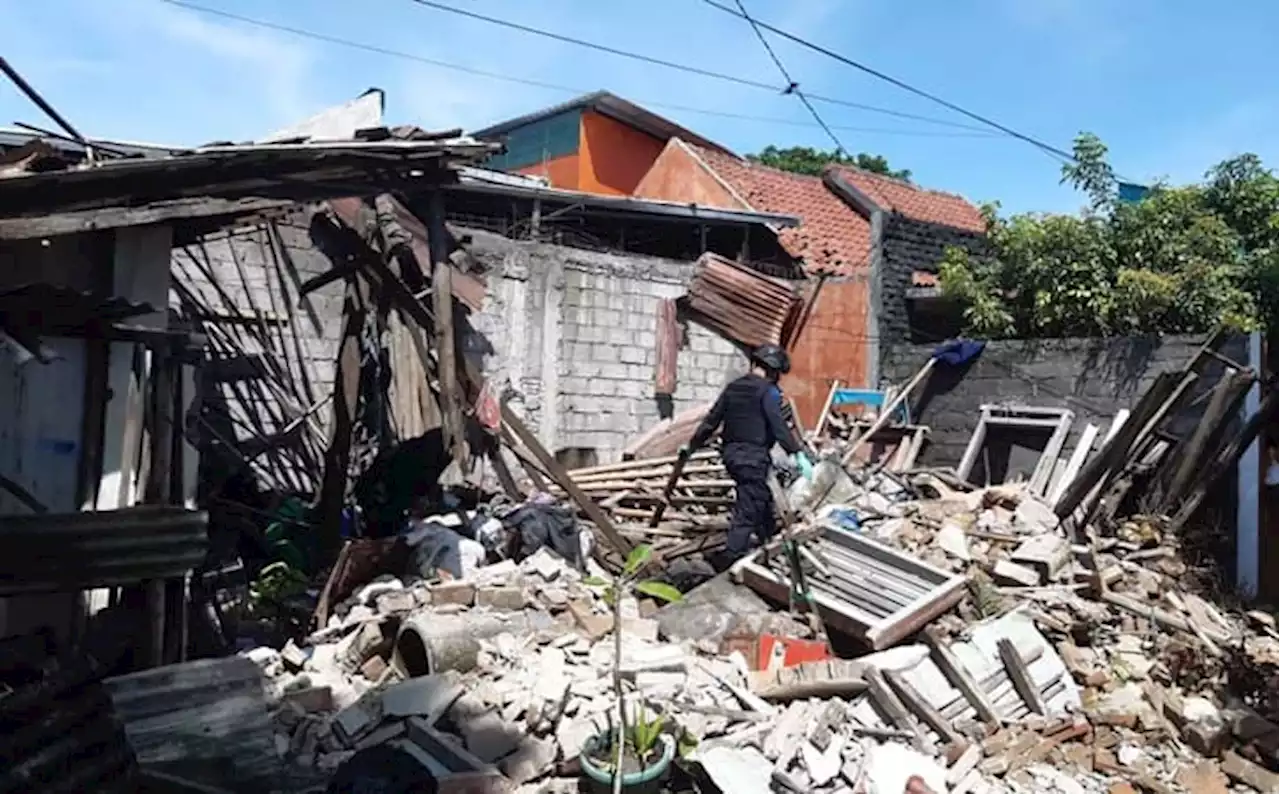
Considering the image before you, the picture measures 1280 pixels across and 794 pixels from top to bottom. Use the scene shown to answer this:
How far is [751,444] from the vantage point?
752cm

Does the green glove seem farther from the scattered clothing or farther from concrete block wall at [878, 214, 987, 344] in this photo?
concrete block wall at [878, 214, 987, 344]

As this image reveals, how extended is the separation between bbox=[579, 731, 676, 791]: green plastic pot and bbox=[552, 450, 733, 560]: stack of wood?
3.77 m

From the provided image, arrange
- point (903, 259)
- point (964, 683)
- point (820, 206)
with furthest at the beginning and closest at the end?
point (820, 206), point (903, 259), point (964, 683)

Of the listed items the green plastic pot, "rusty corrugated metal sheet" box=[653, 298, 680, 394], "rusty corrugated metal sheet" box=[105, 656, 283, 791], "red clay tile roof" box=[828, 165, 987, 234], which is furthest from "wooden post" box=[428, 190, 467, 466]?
"red clay tile roof" box=[828, 165, 987, 234]

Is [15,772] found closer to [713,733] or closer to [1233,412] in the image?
[713,733]

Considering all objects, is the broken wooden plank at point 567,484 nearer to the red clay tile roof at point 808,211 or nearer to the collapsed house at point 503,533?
the collapsed house at point 503,533

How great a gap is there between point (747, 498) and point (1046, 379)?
5.51m

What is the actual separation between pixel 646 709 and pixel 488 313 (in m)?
6.11

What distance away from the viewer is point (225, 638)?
593 centimetres

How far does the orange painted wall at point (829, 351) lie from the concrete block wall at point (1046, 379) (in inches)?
22.1

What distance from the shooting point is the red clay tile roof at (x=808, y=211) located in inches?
557

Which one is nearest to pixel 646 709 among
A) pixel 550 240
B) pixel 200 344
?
pixel 200 344

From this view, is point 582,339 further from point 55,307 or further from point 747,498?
point 55,307

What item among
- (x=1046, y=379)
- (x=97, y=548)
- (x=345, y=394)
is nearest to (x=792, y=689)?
(x=97, y=548)
